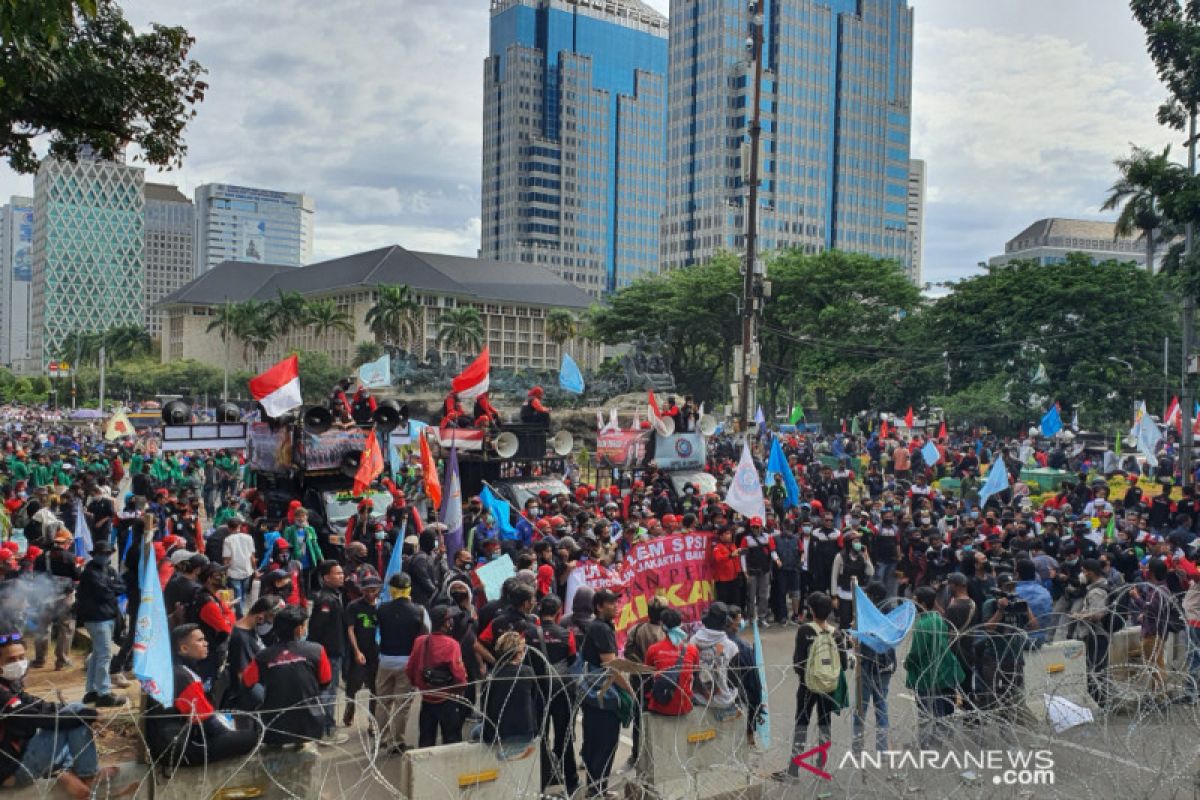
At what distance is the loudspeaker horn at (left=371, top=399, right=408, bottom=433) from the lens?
59.8 ft

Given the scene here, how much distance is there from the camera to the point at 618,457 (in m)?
24.9

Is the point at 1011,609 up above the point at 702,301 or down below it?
below

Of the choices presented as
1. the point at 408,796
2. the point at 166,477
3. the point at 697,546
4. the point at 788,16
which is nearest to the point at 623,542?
the point at 697,546

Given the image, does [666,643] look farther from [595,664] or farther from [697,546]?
[697,546]

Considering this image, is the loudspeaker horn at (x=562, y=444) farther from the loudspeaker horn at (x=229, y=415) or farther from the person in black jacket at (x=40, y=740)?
the person in black jacket at (x=40, y=740)

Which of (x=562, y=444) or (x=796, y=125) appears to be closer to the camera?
(x=562, y=444)

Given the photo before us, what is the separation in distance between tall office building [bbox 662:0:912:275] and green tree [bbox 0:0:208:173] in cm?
10985

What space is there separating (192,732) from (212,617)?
273 cm

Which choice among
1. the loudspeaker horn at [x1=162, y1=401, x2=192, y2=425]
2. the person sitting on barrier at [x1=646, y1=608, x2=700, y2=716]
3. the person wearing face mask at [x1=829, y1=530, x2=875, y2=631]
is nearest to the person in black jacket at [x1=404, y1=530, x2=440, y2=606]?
the person sitting on barrier at [x1=646, y1=608, x2=700, y2=716]

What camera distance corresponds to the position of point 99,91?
12.4m

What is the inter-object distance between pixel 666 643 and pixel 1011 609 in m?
3.74

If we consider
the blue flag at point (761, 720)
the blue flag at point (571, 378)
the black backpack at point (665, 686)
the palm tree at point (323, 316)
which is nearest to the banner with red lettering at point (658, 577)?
the blue flag at point (761, 720)

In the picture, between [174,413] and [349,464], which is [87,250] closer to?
[174,413]

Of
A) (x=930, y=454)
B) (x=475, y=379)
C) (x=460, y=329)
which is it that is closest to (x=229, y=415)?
(x=475, y=379)
